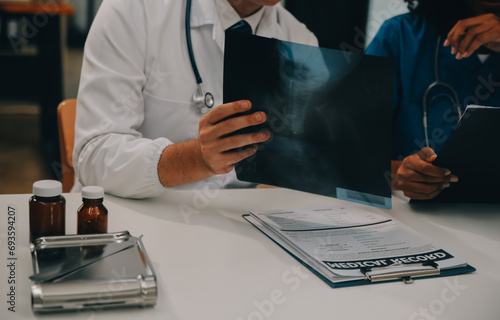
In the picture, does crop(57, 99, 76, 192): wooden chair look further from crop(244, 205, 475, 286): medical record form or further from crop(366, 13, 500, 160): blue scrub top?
crop(366, 13, 500, 160): blue scrub top

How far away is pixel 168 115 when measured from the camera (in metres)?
1.25

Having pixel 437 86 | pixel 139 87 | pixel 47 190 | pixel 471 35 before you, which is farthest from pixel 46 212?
pixel 437 86

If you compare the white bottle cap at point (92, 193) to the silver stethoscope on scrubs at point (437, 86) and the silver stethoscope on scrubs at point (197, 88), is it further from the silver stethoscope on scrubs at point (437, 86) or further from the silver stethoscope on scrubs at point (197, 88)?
the silver stethoscope on scrubs at point (437, 86)

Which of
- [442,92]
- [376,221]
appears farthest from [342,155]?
[442,92]

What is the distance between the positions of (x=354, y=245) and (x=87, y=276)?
0.43 m

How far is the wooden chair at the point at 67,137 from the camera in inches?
52.8

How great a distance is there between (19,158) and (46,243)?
9.29ft

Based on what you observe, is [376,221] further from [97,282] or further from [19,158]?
[19,158]

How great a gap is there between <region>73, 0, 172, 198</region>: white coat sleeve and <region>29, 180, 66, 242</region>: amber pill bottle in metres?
0.24

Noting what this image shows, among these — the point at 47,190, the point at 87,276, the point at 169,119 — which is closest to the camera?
the point at 87,276

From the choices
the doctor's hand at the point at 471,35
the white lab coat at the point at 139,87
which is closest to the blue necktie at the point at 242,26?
the white lab coat at the point at 139,87

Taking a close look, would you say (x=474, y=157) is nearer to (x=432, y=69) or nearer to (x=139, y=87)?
(x=432, y=69)

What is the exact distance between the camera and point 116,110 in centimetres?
114

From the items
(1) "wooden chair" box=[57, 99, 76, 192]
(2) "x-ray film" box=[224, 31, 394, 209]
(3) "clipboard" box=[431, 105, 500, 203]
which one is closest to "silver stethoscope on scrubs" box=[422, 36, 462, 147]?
(3) "clipboard" box=[431, 105, 500, 203]
